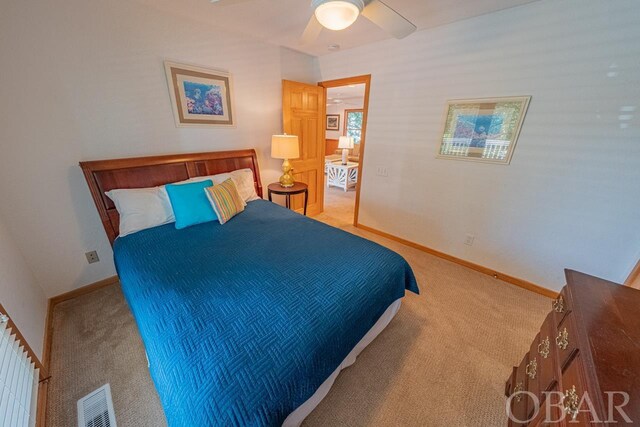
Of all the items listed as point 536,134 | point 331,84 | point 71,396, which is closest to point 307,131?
point 331,84

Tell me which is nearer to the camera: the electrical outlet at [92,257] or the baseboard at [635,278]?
the baseboard at [635,278]

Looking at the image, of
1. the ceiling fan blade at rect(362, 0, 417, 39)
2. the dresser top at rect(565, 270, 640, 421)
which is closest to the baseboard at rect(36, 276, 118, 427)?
the dresser top at rect(565, 270, 640, 421)

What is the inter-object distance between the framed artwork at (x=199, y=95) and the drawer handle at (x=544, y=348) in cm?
308

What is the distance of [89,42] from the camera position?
5.61ft

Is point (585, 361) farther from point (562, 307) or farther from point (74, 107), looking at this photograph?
point (74, 107)

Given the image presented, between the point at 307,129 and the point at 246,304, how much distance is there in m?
2.76

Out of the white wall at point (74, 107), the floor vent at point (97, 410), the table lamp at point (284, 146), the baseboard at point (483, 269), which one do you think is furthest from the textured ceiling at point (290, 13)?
the floor vent at point (97, 410)

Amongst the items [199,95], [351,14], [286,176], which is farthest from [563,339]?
[199,95]

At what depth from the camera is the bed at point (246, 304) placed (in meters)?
0.81

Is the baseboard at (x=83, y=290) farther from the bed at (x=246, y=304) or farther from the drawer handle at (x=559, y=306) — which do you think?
the drawer handle at (x=559, y=306)

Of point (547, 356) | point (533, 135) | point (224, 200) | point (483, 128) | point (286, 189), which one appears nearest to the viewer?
point (547, 356)

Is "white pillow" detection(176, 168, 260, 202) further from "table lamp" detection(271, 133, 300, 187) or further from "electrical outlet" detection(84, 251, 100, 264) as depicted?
"electrical outlet" detection(84, 251, 100, 264)

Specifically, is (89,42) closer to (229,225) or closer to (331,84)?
(229,225)

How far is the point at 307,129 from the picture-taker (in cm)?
329
